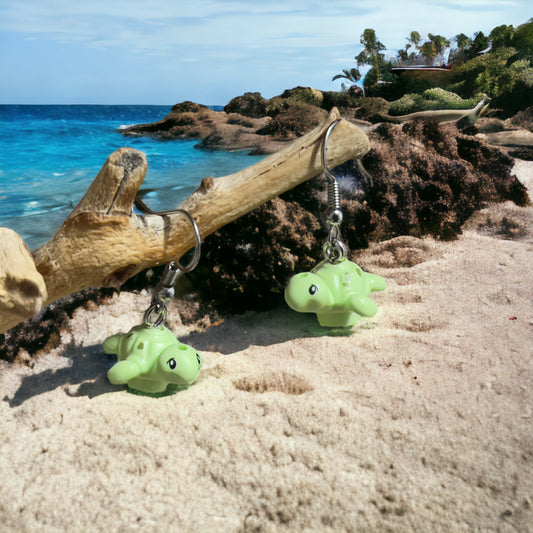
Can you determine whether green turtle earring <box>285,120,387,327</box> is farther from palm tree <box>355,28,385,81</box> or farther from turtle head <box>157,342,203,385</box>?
palm tree <box>355,28,385,81</box>

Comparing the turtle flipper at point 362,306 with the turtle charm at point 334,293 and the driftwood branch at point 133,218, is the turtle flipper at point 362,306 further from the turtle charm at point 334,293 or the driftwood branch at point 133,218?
the driftwood branch at point 133,218

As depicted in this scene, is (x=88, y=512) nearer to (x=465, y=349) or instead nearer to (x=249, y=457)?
(x=249, y=457)

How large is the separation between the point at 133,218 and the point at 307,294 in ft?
2.54

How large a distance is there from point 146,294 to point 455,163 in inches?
80.1

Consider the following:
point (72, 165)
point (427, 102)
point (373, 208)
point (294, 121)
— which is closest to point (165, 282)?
point (373, 208)

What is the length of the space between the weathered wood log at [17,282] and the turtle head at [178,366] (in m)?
0.47

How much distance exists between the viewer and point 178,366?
177 cm

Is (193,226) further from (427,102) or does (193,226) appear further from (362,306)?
(427,102)

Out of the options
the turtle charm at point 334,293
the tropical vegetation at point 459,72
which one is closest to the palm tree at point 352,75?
the tropical vegetation at point 459,72

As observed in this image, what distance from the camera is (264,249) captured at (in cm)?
240

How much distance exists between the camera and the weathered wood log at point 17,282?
5.38ft

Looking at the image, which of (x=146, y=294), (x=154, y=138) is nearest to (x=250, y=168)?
(x=146, y=294)

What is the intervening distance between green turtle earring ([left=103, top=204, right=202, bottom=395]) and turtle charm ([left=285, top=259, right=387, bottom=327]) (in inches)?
18.9

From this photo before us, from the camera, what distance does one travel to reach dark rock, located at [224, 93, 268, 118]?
3676mm
